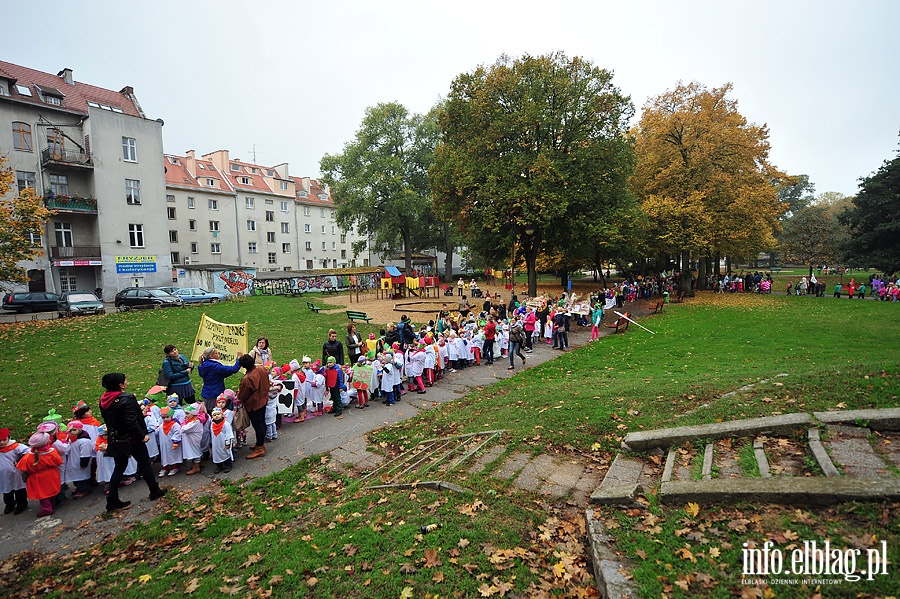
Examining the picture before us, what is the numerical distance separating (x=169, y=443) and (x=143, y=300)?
30.6 meters

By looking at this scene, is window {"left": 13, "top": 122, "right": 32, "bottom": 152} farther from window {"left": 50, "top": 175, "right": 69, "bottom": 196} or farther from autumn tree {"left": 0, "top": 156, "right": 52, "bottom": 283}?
autumn tree {"left": 0, "top": 156, "right": 52, "bottom": 283}

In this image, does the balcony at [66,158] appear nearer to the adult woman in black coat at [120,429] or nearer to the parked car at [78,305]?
the parked car at [78,305]

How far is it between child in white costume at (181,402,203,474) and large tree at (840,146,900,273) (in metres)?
45.1

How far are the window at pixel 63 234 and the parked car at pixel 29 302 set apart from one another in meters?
8.86

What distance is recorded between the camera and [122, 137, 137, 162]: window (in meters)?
39.0

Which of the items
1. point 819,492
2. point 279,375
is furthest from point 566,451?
point 279,375

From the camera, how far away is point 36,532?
253 inches

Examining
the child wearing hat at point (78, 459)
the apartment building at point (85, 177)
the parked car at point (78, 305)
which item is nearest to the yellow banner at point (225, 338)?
the child wearing hat at point (78, 459)

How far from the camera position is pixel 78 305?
2858 cm

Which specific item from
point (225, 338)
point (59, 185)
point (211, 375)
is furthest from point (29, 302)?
point (211, 375)

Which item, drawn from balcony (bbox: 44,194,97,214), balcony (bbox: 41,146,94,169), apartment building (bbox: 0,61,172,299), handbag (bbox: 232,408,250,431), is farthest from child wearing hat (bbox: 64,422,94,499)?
balcony (bbox: 41,146,94,169)

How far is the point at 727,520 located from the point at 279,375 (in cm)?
919

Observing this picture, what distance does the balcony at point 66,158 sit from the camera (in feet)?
114

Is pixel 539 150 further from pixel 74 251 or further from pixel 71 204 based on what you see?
pixel 74 251
